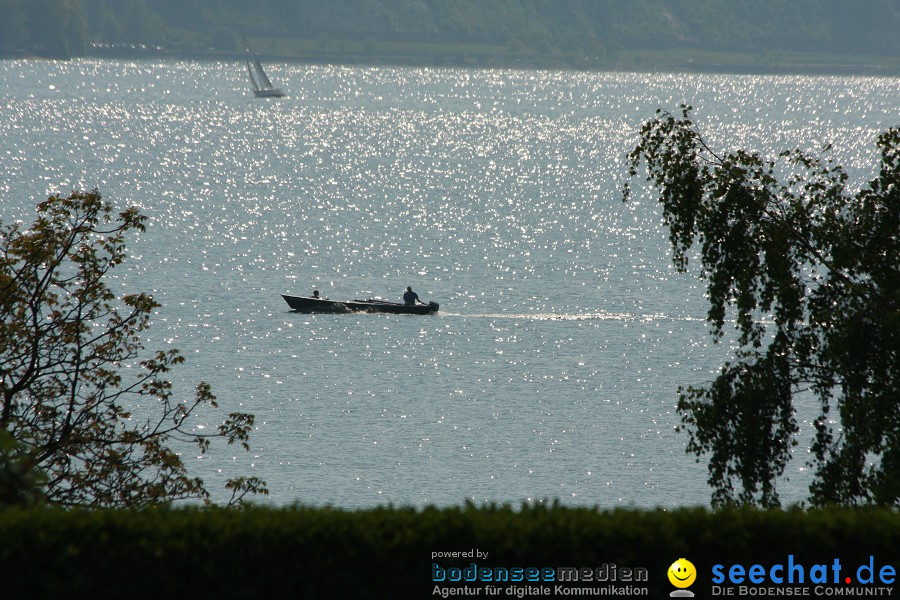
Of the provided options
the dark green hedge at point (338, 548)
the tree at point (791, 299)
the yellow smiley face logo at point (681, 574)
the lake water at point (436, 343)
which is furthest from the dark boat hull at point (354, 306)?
the yellow smiley face logo at point (681, 574)

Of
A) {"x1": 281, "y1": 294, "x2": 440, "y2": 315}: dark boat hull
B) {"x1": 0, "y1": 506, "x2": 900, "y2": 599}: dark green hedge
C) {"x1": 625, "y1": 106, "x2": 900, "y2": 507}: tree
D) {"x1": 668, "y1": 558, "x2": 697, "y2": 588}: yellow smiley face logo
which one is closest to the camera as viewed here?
{"x1": 0, "y1": 506, "x2": 900, "y2": 599}: dark green hedge

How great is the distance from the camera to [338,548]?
1224cm

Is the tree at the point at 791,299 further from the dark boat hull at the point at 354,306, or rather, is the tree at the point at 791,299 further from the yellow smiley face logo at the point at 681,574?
the dark boat hull at the point at 354,306

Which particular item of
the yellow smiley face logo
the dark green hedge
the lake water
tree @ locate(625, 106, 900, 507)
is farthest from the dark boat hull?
the yellow smiley face logo

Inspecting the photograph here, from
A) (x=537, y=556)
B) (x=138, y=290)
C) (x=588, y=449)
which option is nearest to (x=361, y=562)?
(x=537, y=556)

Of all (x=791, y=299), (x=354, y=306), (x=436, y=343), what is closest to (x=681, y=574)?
(x=791, y=299)

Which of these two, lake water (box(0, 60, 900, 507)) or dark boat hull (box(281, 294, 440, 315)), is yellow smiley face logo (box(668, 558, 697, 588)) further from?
dark boat hull (box(281, 294, 440, 315))

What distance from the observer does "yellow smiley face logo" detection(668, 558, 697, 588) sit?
12.3 meters

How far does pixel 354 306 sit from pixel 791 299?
58.2 m

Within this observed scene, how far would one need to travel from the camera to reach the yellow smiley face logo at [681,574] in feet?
40.4

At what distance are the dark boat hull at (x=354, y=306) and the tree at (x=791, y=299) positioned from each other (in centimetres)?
5549

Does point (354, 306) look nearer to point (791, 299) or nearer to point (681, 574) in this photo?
point (791, 299)

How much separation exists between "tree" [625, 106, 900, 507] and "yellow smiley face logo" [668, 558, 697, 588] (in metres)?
7.70

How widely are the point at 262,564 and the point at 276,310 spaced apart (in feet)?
223
